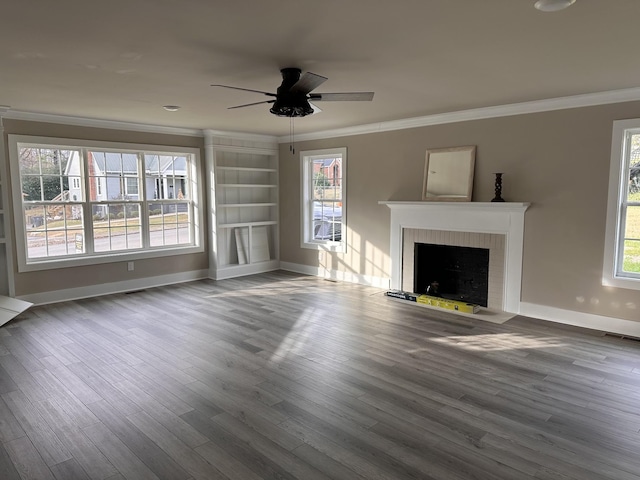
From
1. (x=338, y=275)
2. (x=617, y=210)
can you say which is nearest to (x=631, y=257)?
(x=617, y=210)

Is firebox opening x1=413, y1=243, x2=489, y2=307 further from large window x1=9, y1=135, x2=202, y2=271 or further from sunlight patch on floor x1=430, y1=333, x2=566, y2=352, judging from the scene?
large window x1=9, y1=135, x2=202, y2=271

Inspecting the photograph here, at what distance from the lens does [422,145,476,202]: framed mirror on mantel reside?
18.0 feet

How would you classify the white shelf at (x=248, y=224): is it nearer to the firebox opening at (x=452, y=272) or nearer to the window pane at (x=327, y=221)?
the window pane at (x=327, y=221)

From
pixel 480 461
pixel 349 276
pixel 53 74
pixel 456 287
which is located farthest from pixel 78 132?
pixel 480 461

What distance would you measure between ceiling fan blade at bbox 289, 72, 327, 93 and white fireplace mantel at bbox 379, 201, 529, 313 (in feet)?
9.94

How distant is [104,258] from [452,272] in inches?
201

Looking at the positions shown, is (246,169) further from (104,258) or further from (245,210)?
(104,258)

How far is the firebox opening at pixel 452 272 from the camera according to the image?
5.54 meters

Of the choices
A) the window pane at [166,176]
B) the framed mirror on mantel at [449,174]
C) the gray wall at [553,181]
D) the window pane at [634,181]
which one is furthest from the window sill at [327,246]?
the window pane at [634,181]

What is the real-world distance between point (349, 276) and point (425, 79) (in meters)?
3.93

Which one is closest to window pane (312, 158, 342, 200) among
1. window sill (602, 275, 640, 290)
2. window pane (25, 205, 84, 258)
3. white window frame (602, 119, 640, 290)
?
window pane (25, 205, 84, 258)

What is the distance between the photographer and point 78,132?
19.2 feet

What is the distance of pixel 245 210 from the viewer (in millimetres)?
7934

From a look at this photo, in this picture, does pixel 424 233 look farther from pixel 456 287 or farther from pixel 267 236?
pixel 267 236
